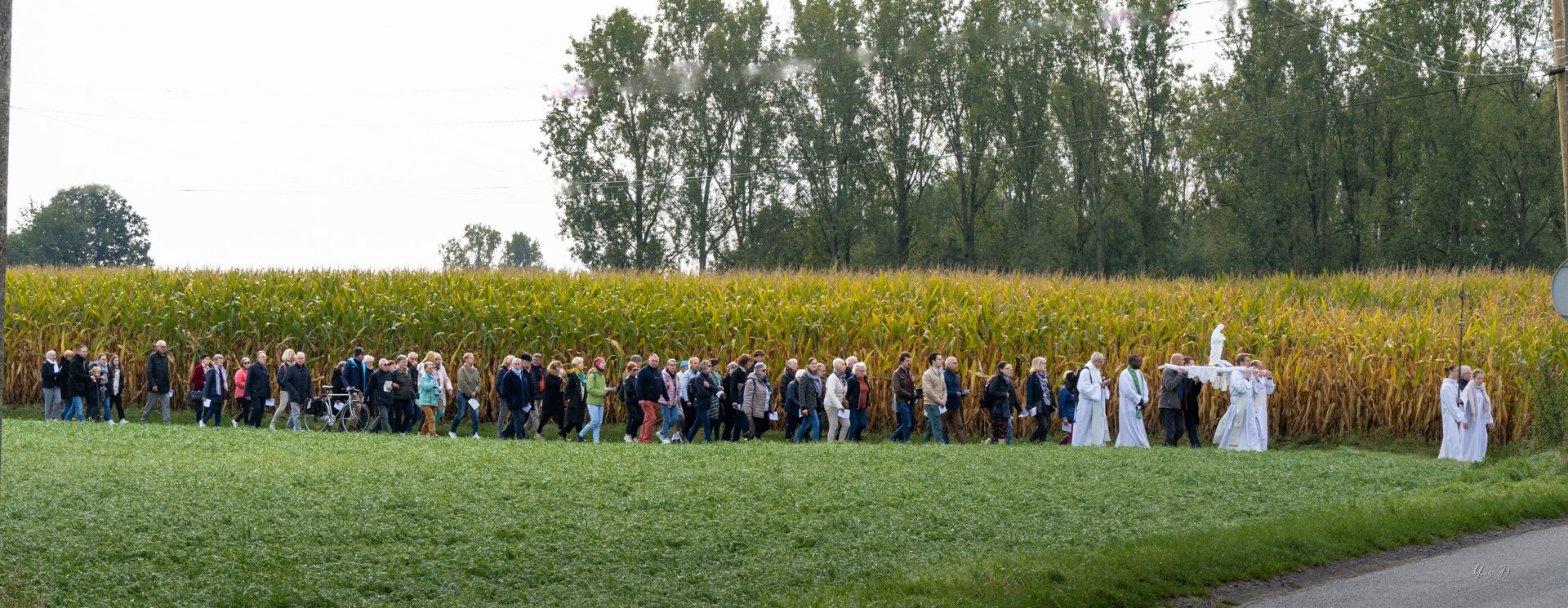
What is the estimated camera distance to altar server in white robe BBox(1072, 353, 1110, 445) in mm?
23344

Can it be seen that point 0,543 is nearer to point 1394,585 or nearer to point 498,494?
point 498,494

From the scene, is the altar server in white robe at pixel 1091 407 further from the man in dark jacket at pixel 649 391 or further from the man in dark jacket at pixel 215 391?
the man in dark jacket at pixel 215 391

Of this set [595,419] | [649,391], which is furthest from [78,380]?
[649,391]

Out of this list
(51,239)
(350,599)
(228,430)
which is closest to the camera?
(350,599)

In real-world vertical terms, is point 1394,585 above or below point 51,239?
below

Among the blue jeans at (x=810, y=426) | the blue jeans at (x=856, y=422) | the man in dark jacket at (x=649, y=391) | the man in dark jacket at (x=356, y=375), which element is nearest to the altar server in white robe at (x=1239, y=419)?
the blue jeans at (x=856, y=422)

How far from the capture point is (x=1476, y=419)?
22062 mm

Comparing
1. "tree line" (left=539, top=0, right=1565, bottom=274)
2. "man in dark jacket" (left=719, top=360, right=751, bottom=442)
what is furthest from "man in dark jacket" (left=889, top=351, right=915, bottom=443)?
"tree line" (left=539, top=0, right=1565, bottom=274)

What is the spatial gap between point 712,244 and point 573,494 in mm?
43016

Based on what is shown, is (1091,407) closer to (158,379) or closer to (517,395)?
(517,395)

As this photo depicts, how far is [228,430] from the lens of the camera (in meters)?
23.0

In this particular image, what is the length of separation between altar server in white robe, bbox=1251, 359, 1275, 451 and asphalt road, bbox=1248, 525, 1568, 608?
1107 centimetres

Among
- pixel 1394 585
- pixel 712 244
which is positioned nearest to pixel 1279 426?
pixel 1394 585

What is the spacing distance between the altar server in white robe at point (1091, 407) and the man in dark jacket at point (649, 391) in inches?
271
